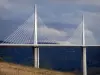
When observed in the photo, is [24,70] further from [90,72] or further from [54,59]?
[54,59]

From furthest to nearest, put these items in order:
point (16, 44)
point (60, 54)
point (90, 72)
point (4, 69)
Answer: point (60, 54) < point (90, 72) < point (16, 44) < point (4, 69)

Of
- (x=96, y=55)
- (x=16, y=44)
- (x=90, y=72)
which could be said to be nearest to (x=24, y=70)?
(x=16, y=44)

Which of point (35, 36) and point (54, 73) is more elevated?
point (35, 36)

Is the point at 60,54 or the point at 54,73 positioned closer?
the point at 54,73

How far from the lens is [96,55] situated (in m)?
93.6

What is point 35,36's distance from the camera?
4734cm

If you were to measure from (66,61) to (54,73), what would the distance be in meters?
66.8

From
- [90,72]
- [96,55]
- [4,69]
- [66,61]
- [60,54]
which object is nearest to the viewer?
[4,69]

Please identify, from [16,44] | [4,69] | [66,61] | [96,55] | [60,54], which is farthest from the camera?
[60,54]

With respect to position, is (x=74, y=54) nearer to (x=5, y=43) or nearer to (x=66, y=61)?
(x=66, y=61)

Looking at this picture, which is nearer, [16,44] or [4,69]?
[4,69]

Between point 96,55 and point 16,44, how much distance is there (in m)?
50.8

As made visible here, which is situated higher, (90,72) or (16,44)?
(16,44)

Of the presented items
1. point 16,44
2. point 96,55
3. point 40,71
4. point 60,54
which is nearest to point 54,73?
point 40,71
